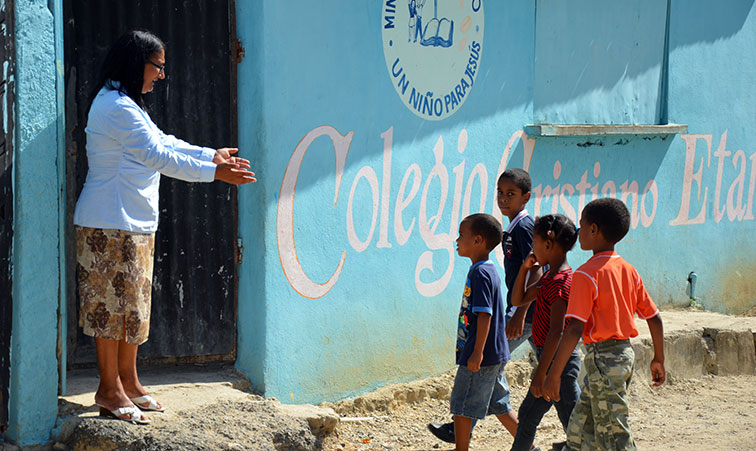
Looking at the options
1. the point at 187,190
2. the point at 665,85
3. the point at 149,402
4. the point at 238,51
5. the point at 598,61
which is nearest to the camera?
the point at 149,402

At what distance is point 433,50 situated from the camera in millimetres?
5234

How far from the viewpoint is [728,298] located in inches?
305

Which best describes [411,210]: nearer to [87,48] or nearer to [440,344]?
[440,344]

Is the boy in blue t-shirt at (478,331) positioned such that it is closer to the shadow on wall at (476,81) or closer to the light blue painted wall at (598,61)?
the shadow on wall at (476,81)

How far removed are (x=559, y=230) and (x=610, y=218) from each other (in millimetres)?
346

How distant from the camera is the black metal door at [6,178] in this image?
3.55 meters

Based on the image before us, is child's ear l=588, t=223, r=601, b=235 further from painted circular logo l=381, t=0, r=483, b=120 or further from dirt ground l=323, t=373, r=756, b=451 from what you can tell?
painted circular logo l=381, t=0, r=483, b=120

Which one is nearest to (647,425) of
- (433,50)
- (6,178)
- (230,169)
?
(433,50)

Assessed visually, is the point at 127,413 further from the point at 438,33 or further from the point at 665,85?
the point at 665,85

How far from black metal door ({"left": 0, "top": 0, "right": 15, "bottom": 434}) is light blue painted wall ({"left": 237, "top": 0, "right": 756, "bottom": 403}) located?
4.02 ft

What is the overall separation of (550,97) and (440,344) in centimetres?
208

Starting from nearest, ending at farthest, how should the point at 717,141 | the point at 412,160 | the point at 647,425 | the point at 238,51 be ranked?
1. the point at 238,51
2. the point at 412,160
3. the point at 647,425
4. the point at 717,141

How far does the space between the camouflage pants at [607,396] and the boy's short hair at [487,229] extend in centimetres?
73

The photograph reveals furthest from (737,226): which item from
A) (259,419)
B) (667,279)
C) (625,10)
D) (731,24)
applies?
(259,419)
